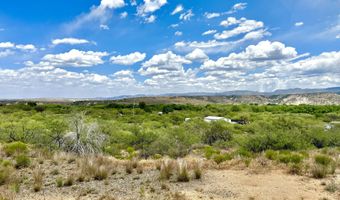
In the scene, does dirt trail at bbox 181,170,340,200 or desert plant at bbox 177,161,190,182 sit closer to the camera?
dirt trail at bbox 181,170,340,200

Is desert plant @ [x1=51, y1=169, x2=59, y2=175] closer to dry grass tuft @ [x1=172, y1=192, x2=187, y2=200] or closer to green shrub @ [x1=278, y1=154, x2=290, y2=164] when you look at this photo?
dry grass tuft @ [x1=172, y1=192, x2=187, y2=200]

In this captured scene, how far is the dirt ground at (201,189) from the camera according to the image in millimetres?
11359

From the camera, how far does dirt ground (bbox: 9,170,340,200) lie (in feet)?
37.3

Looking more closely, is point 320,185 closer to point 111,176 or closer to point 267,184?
point 267,184

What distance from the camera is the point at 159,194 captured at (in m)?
11.5

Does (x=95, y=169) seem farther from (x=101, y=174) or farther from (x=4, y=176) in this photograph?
(x=4, y=176)

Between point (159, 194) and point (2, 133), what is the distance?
71.6 feet

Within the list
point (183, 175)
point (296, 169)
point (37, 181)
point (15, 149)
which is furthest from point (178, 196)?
point (15, 149)

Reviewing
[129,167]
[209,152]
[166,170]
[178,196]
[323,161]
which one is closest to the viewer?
[178,196]

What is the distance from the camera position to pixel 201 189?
39.7 ft

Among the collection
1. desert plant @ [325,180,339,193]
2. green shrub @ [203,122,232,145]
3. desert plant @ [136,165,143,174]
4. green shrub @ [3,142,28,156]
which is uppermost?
green shrub @ [3,142,28,156]

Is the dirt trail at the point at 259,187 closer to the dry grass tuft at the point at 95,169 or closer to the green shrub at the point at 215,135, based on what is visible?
the dry grass tuft at the point at 95,169

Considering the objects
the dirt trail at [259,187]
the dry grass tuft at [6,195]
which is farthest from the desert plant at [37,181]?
the dirt trail at [259,187]

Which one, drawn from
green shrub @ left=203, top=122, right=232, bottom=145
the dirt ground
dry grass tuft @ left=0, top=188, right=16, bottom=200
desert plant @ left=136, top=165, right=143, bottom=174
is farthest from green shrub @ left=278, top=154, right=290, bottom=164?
green shrub @ left=203, top=122, right=232, bottom=145
